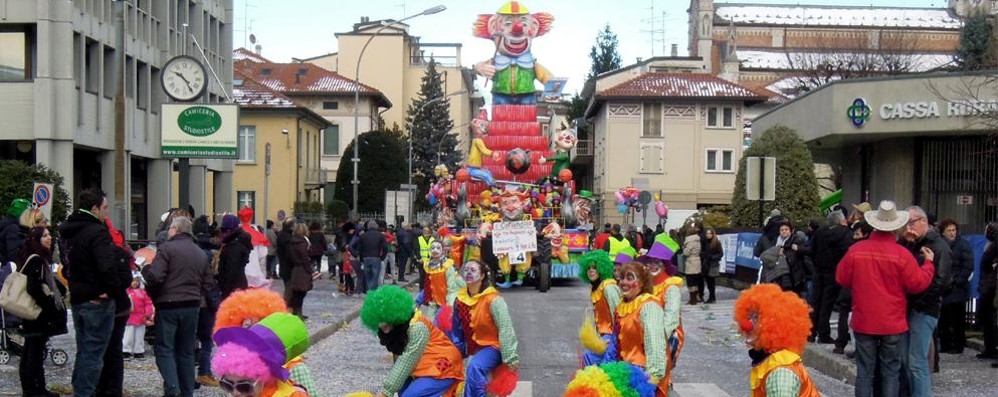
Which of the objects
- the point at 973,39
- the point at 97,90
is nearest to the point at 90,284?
the point at 97,90

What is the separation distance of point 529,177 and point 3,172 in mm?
14961

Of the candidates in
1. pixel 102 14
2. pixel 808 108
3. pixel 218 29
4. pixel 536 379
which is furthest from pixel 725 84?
pixel 536 379

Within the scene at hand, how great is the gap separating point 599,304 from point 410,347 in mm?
2994

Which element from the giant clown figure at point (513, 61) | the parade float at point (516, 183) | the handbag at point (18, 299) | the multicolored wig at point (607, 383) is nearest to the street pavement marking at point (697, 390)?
the handbag at point (18, 299)

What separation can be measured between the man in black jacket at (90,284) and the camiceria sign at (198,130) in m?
8.34

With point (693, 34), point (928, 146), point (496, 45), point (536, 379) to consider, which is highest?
point (693, 34)

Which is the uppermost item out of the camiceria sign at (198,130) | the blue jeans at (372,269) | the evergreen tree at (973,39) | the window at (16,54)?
the evergreen tree at (973,39)

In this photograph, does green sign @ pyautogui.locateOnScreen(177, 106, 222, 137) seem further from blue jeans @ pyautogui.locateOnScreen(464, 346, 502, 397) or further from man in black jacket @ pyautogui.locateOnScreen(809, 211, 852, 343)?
blue jeans @ pyautogui.locateOnScreen(464, 346, 502, 397)

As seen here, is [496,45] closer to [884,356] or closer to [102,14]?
[102,14]

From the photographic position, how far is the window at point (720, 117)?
65.2 meters

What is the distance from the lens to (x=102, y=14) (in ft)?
103

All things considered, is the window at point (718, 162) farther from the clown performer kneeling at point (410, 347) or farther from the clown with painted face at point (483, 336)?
the clown performer kneeling at point (410, 347)

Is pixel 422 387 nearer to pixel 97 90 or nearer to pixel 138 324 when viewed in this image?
pixel 138 324

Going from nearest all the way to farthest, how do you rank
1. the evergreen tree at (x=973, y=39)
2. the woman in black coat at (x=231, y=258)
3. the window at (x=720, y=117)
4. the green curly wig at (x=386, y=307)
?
the green curly wig at (x=386, y=307)
the woman in black coat at (x=231, y=258)
the evergreen tree at (x=973, y=39)
the window at (x=720, y=117)
